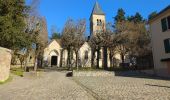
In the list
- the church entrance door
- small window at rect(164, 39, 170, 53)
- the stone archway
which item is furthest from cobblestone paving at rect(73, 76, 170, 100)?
the church entrance door

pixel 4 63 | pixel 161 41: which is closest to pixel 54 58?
pixel 161 41

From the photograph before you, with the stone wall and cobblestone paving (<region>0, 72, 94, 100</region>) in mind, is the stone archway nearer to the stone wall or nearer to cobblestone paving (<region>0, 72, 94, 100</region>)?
the stone wall

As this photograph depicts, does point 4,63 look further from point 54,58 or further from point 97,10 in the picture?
point 97,10

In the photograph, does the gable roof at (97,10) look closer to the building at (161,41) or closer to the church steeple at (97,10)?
the church steeple at (97,10)

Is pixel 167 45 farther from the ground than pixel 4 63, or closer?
farther from the ground

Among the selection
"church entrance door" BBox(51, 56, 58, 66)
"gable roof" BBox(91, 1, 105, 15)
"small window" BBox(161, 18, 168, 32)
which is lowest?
"church entrance door" BBox(51, 56, 58, 66)

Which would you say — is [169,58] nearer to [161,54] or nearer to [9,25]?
[161,54]

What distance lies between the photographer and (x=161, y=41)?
26.6 meters

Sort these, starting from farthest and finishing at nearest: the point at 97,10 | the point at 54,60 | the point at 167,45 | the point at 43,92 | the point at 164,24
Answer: the point at 97,10
the point at 54,60
the point at 164,24
the point at 167,45
the point at 43,92

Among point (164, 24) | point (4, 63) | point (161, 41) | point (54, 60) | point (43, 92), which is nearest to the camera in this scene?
point (43, 92)

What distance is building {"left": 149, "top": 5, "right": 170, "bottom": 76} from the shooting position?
82.9 feet

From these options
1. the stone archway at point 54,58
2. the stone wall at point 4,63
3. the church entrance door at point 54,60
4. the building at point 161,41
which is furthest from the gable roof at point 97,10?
the stone wall at point 4,63

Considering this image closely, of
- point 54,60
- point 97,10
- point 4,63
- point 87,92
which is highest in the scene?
point 97,10

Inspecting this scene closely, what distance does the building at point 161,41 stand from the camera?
25.3m
